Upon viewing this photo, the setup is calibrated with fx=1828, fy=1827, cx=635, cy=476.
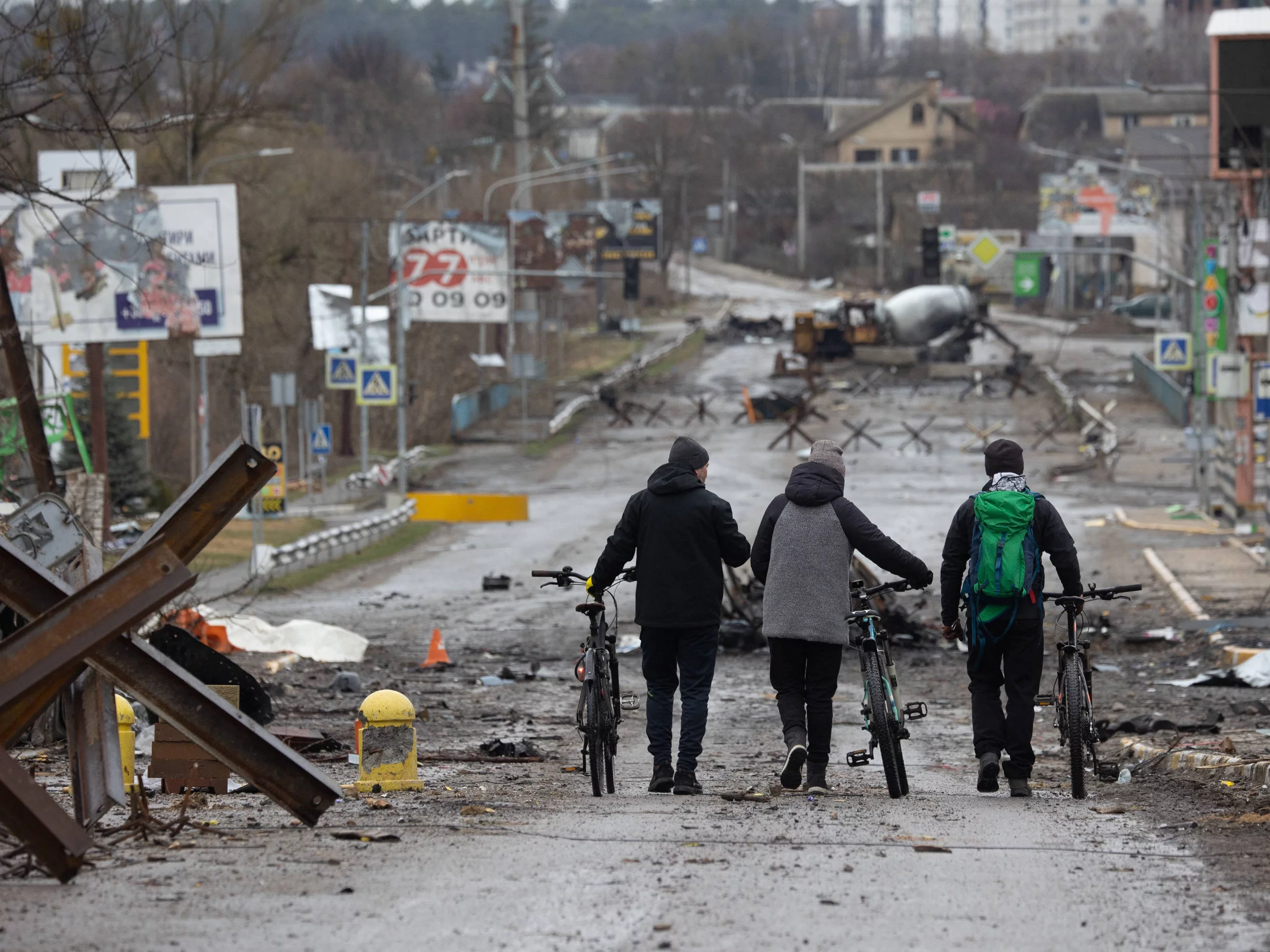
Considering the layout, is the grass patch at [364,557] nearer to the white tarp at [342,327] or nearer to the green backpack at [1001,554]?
the white tarp at [342,327]

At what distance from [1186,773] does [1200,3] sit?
196626mm

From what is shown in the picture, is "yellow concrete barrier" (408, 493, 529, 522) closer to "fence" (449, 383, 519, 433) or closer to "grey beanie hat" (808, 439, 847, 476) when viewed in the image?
"fence" (449, 383, 519, 433)

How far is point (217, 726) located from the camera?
6.58 meters

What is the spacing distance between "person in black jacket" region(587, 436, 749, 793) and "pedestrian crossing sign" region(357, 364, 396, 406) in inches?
1151

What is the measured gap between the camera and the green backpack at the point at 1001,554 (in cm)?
904

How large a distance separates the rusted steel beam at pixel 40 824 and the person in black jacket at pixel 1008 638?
4.59 meters

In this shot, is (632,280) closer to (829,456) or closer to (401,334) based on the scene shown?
(401,334)

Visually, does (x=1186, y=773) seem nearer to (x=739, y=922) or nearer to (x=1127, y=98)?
(x=739, y=922)

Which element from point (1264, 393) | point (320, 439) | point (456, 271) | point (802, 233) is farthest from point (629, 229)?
point (802, 233)

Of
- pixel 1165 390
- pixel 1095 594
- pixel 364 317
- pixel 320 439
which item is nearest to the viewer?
pixel 1095 594

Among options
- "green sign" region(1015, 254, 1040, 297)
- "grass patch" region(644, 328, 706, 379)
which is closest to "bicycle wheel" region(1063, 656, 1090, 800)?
"green sign" region(1015, 254, 1040, 297)

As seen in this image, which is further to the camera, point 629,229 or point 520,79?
point 629,229

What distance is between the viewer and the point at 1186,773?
10547 mm

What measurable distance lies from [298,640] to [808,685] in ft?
32.6
